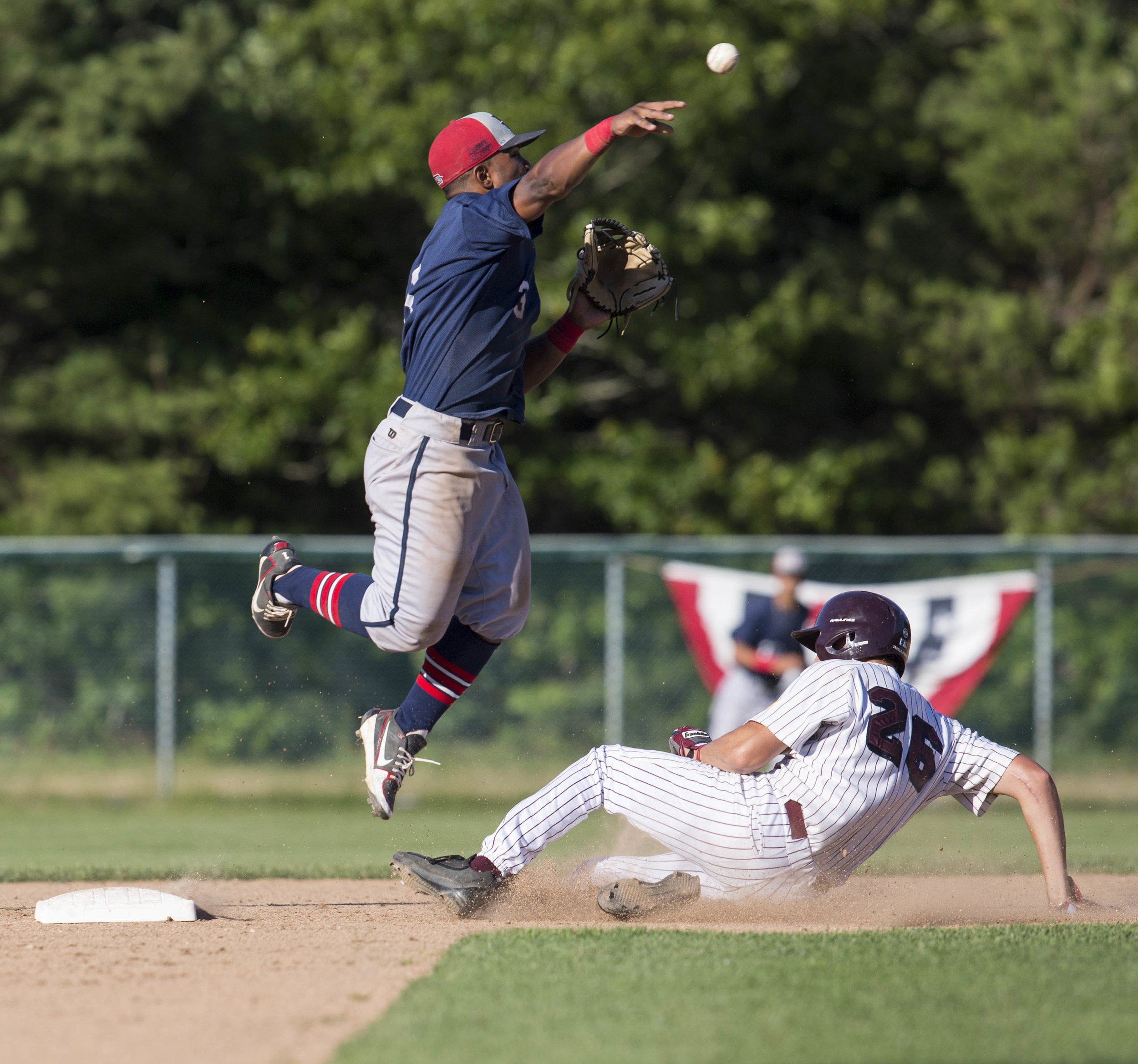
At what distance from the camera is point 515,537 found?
Answer: 528cm

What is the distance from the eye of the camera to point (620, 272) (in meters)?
5.56

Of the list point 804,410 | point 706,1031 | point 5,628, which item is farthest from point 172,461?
point 706,1031

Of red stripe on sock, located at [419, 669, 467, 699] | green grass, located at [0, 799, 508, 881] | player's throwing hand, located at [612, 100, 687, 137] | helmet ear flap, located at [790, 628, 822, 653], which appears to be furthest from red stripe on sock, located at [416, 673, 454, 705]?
player's throwing hand, located at [612, 100, 687, 137]

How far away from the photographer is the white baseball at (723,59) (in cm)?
531

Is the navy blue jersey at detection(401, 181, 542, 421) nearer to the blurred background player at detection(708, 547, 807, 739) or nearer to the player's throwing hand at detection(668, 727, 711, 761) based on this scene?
the player's throwing hand at detection(668, 727, 711, 761)

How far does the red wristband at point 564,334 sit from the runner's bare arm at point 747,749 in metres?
1.64

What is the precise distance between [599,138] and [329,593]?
1900 mm

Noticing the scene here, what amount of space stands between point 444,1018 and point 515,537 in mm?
2102

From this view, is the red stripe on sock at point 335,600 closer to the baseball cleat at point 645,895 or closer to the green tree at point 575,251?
the baseball cleat at point 645,895

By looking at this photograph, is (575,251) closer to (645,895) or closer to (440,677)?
(440,677)

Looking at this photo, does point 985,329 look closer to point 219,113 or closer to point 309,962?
point 219,113

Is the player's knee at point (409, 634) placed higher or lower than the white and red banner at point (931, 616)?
higher

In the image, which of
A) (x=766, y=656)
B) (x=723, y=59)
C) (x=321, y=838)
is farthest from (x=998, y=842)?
(x=723, y=59)

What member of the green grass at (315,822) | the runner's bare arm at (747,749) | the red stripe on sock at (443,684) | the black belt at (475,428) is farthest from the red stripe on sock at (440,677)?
the green grass at (315,822)
